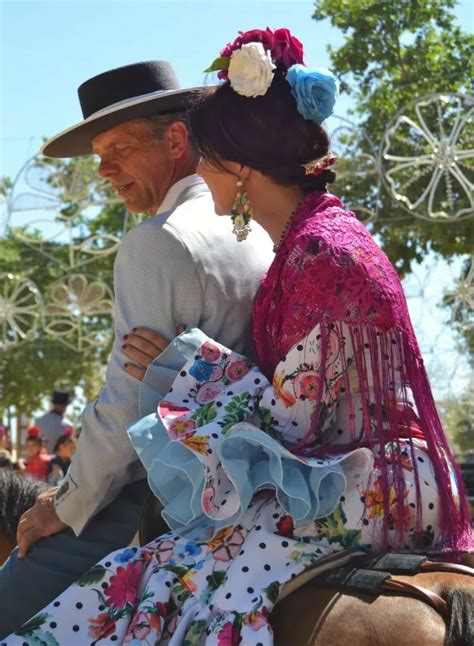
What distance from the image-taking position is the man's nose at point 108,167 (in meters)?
3.84

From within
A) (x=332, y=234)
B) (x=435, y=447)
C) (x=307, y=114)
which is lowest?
(x=435, y=447)

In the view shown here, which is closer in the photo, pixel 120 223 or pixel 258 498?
pixel 258 498

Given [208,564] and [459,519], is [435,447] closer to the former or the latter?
[459,519]

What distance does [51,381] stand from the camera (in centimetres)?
2730

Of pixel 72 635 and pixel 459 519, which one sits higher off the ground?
pixel 459 519

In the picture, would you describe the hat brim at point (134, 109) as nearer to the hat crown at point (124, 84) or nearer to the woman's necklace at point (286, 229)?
the hat crown at point (124, 84)

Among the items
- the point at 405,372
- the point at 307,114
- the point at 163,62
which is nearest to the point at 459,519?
the point at 405,372

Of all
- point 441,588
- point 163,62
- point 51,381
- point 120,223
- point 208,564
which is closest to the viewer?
point 441,588

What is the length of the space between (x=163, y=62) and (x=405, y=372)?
1646 millimetres

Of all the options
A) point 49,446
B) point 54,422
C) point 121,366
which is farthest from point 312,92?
point 54,422

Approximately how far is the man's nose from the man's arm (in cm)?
46

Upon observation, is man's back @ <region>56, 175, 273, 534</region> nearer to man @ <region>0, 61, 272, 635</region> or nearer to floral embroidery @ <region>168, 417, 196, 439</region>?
man @ <region>0, 61, 272, 635</region>

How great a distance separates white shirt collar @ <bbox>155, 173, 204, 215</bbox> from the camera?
376cm

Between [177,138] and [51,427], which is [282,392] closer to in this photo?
[177,138]
